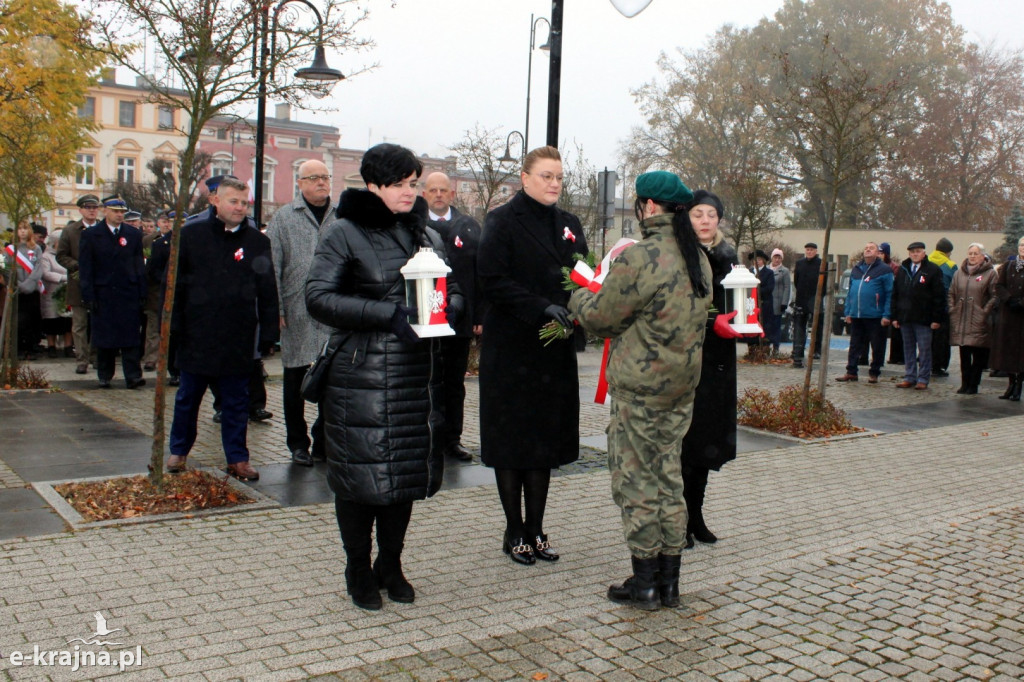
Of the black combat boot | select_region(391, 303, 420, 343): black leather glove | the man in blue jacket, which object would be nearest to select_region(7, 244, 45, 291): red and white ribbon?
select_region(391, 303, 420, 343): black leather glove

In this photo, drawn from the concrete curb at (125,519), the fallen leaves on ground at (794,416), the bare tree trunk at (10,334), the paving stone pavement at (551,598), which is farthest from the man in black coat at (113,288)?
the fallen leaves on ground at (794,416)

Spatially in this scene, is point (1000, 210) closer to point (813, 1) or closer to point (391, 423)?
point (813, 1)

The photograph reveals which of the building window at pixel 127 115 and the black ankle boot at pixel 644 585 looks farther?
the building window at pixel 127 115

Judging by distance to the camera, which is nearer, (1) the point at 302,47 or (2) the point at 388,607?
(2) the point at 388,607

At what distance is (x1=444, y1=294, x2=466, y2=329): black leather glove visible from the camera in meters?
4.34

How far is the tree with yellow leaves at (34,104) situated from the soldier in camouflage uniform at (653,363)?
850cm

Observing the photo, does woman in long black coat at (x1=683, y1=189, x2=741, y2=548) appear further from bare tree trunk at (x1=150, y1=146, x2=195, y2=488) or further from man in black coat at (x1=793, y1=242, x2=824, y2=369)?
man in black coat at (x1=793, y1=242, x2=824, y2=369)

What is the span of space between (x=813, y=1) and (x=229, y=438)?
4924cm

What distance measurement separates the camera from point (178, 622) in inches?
165

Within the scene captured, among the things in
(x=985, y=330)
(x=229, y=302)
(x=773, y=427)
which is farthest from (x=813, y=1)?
(x=229, y=302)

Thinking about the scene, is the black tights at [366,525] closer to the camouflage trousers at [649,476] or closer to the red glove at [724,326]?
the camouflage trousers at [649,476]

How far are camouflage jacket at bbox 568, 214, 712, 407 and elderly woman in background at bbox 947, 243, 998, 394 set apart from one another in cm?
1018

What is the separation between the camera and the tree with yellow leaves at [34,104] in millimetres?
11070

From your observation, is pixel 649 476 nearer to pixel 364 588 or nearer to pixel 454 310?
pixel 454 310
